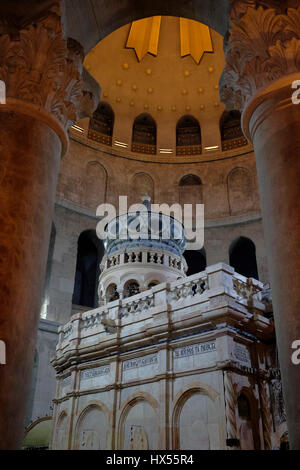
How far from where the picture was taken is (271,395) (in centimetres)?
1090

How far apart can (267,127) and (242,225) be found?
2014cm

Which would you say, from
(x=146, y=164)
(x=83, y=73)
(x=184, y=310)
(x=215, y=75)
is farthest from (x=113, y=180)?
→ (x=83, y=73)

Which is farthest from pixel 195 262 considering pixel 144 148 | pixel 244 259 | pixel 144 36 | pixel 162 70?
pixel 144 36

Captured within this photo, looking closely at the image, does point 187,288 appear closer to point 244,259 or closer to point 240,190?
point 240,190

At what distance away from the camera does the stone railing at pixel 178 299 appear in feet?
36.2

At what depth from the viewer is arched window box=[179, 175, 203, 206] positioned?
2817cm

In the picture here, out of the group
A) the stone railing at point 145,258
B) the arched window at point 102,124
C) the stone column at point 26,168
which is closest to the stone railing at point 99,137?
the arched window at point 102,124

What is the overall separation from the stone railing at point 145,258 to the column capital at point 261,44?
31.9ft

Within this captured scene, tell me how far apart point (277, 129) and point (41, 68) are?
3629 millimetres

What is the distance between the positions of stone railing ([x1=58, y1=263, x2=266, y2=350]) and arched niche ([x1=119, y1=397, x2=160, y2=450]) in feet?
7.10

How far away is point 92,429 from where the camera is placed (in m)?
12.5

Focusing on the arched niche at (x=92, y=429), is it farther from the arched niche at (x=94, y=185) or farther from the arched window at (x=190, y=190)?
the arched window at (x=190, y=190)

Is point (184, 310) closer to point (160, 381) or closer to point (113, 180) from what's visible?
point (160, 381)

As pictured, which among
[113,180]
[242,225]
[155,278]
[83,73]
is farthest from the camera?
[113,180]
